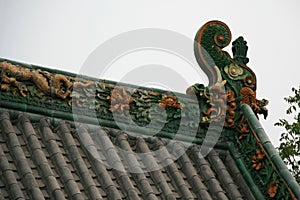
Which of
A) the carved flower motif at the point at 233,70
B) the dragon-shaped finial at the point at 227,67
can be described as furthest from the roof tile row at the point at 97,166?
the carved flower motif at the point at 233,70

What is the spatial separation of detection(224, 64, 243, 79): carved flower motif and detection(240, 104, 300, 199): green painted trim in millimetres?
459

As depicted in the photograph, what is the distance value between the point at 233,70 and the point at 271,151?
1396mm

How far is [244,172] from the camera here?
13.0 meters

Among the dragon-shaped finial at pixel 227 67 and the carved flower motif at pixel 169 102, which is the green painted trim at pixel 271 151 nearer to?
the dragon-shaped finial at pixel 227 67

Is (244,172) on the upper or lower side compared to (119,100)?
upper

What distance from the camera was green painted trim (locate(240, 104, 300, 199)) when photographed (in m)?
12.3

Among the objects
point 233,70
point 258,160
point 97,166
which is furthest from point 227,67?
point 97,166

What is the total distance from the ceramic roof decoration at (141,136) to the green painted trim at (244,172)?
0.01 m

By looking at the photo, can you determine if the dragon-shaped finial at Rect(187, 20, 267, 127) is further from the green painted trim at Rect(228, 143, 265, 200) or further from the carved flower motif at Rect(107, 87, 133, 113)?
the carved flower motif at Rect(107, 87, 133, 113)

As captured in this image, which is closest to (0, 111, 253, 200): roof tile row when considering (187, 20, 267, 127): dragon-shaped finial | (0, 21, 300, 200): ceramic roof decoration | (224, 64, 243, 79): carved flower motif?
(0, 21, 300, 200): ceramic roof decoration

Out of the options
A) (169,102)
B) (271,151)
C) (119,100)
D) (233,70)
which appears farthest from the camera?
(233,70)

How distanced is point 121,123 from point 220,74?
1601 millimetres

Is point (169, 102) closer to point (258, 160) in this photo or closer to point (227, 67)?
point (227, 67)

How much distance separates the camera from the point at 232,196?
1254cm
